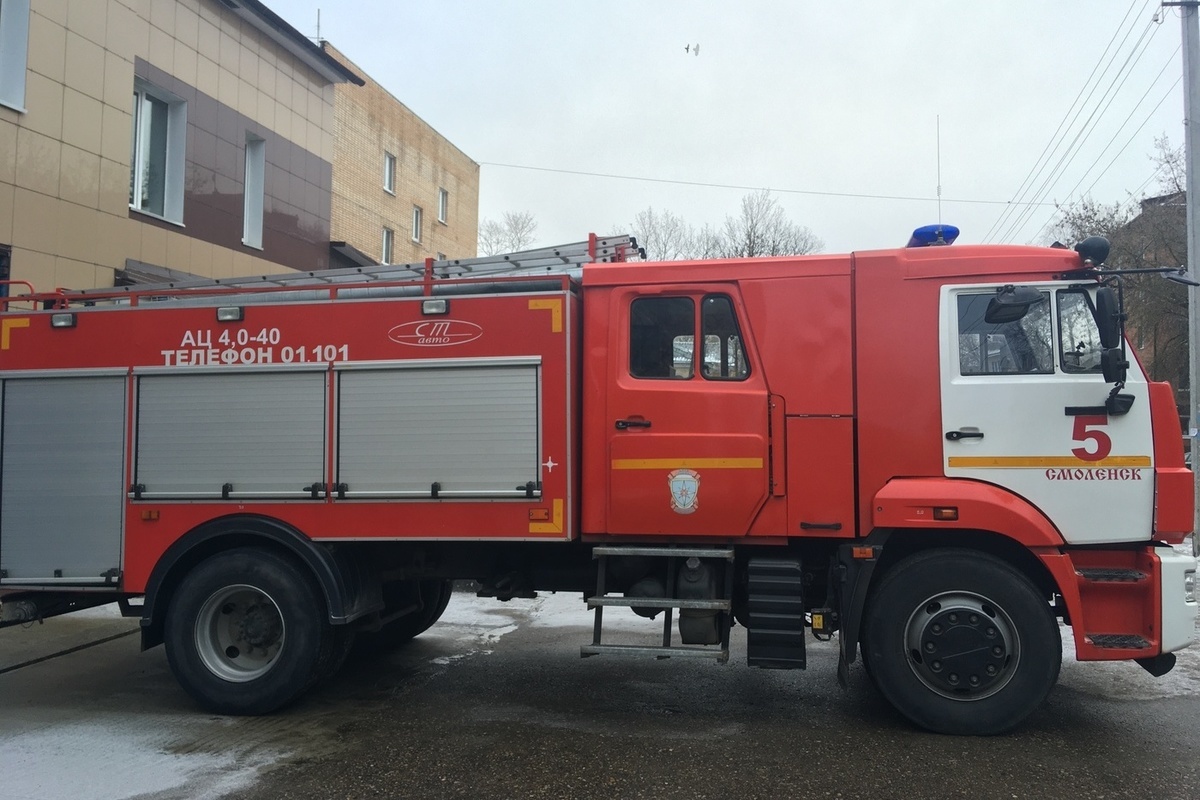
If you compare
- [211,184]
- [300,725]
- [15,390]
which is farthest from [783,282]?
[211,184]

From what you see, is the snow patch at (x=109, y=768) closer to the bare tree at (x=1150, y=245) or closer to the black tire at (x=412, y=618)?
the black tire at (x=412, y=618)

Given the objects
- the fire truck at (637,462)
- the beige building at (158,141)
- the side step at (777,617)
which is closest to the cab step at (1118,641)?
the fire truck at (637,462)

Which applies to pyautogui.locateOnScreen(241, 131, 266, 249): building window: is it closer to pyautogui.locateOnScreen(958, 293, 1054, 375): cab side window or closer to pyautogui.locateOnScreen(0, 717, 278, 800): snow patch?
pyautogui.locateOnScreen(0, 717, 278, 800): snow patch

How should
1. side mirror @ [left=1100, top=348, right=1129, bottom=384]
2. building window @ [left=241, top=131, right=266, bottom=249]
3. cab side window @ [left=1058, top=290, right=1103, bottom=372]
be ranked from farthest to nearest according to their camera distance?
1. building window @ [left=241, top=131, right=266, bottom=249]
2. cab side window @ [left=1058, top=290, right=1103, bottom=372]
3. side mirror @ [left=1100, top=348, right=1129, bottom=384]

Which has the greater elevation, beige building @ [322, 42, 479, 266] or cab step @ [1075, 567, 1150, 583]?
beige building @ [322, 42, 479, 266]

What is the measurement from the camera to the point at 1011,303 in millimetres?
5312

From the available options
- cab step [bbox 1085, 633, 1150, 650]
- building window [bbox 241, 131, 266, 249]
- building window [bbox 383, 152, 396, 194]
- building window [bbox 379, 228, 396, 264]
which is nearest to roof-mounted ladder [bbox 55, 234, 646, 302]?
cab step [bbox 1085, 633, 1150, 650]

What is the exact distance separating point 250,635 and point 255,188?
10888mm

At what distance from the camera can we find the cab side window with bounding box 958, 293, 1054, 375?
5449 millimetres

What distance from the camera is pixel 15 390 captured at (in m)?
6.41

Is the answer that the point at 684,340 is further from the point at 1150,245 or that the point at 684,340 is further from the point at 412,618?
the point at 1150,245

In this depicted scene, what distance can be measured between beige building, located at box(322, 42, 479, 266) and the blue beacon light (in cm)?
1395

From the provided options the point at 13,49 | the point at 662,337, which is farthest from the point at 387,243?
the point at 662,337

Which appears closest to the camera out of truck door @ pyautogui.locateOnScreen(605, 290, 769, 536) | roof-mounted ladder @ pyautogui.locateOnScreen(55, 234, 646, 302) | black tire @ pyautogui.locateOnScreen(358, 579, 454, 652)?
truck door @ pyautogui.locateOnScreen(605, 290, 769, 536)
